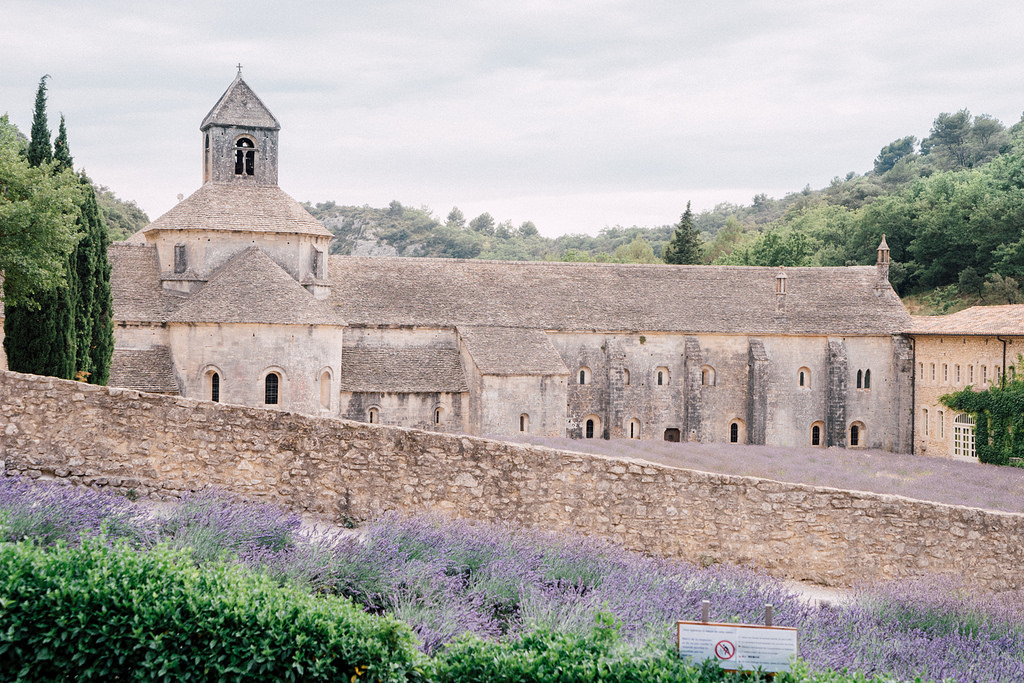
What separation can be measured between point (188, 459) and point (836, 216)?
3687 inches

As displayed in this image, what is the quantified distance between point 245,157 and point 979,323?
34.7m

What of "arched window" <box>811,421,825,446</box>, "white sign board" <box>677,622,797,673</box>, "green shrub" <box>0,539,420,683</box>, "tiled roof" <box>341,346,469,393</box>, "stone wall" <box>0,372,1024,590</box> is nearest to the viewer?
"white sign board" <box>677,622,797,673</box>

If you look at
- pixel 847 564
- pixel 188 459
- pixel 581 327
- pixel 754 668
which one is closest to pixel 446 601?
pixel 754 668

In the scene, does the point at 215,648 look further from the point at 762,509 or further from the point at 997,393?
the point at 997,393

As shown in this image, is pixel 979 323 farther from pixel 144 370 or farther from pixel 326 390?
pixel 144 370

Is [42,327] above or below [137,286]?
below

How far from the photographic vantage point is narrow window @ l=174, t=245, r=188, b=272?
3831 cm

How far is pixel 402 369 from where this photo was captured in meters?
39.9

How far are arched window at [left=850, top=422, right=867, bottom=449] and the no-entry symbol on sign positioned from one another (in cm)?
4322

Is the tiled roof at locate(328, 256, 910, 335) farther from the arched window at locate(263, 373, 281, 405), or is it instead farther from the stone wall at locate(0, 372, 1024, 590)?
the stone wall at locate(0, 372, 1024, 590)

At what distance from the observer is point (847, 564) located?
14922 millimetres

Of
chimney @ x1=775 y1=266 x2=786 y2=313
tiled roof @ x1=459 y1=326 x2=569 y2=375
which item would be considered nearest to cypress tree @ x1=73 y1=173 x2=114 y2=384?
tiled roof @ x1=459 y1=326 x2=569 y2=375

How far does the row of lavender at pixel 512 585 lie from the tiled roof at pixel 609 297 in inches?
1129

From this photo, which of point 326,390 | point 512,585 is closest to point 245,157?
point 326,390
